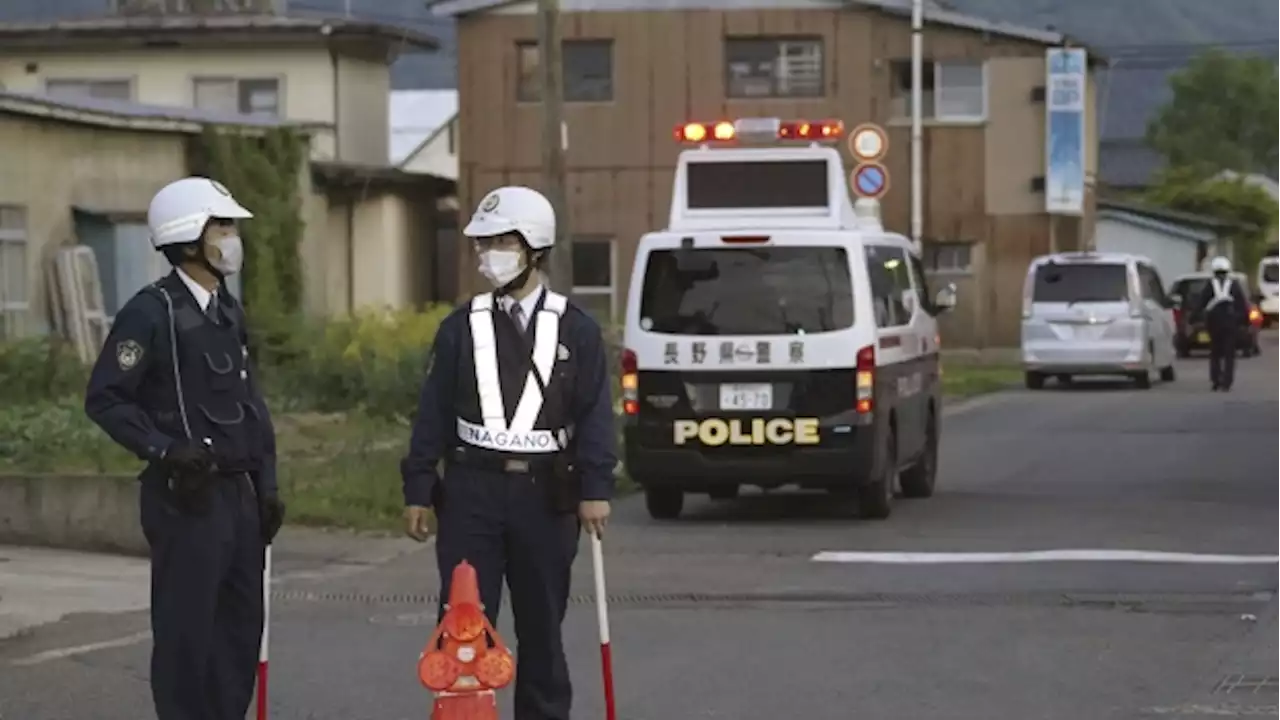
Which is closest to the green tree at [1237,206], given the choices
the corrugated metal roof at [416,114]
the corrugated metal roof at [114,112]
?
the corrugated metal roof at [416,114]

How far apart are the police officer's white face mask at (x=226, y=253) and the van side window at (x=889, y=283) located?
9094 millimetres

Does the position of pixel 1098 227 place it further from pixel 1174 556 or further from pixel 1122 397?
pixel 1174 556

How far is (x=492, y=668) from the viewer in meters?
6.79

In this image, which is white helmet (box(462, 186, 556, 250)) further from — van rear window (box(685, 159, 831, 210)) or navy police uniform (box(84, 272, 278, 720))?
van rear window (box(685, 159, 831, 210))

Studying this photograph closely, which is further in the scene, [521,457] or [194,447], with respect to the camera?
[521,457]

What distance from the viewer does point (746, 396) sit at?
630 inches

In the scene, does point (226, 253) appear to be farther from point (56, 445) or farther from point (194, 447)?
point (56, 445)

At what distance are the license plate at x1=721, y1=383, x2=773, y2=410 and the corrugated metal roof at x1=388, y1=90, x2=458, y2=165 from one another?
51.9 metres

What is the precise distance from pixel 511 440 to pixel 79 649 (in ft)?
14.3

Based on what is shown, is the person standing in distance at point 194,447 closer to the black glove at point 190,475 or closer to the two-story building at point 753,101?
the black glove at point 190,475

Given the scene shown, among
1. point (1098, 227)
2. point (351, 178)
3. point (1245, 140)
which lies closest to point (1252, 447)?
point (351, 178)

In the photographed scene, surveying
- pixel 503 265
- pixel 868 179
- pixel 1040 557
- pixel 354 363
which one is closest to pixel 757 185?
pixel 1040 557

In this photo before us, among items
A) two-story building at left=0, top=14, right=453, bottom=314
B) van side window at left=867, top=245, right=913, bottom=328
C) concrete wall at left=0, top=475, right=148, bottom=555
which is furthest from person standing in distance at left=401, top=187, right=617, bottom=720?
two-story building at left=0, top=14, right=453, bottom=314

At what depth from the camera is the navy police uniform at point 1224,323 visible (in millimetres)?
31578
